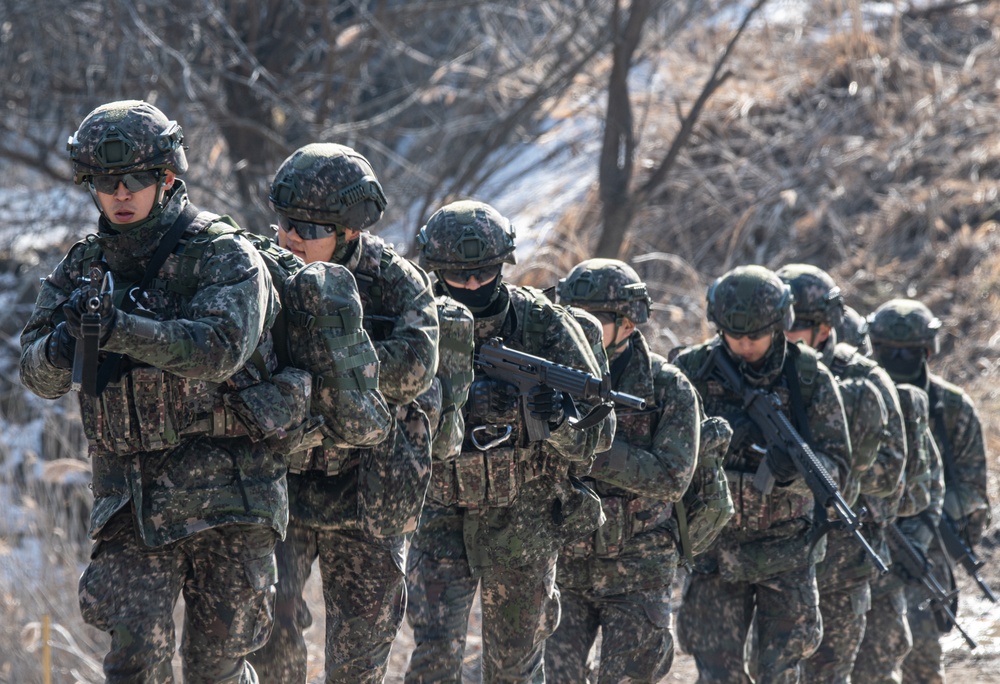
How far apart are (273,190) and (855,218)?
10108 millimetres

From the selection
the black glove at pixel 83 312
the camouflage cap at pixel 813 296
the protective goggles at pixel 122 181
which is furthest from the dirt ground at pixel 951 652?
the black glove at pixel 83 312

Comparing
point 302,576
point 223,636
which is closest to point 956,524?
point 302,576

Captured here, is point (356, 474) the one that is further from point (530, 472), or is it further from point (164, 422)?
point (164, 422)

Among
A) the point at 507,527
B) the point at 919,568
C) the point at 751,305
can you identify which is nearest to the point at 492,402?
the point at 507,527

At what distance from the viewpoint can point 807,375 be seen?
6.30 m

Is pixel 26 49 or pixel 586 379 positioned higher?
pixel 26 49

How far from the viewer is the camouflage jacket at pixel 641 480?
18.6 ft

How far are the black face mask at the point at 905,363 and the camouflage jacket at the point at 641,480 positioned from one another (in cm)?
258

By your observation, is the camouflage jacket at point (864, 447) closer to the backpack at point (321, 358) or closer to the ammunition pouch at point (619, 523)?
Result: the ammunition pouch at point (619, 523)

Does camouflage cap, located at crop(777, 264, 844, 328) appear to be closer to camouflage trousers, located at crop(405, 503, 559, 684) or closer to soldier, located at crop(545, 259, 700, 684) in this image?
soldier, located at crop(545, 259, 700, 684)

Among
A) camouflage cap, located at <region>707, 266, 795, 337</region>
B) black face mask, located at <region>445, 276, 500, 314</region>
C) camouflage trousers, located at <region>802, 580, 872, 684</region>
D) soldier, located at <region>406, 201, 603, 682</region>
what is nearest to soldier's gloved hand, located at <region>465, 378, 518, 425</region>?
soldier, located at <region>406, 201, 603, 682</region>

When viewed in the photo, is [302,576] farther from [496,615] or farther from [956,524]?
[956,524]

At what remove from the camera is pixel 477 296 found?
17.9 feet

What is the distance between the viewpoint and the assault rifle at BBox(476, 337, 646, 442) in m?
5.21
